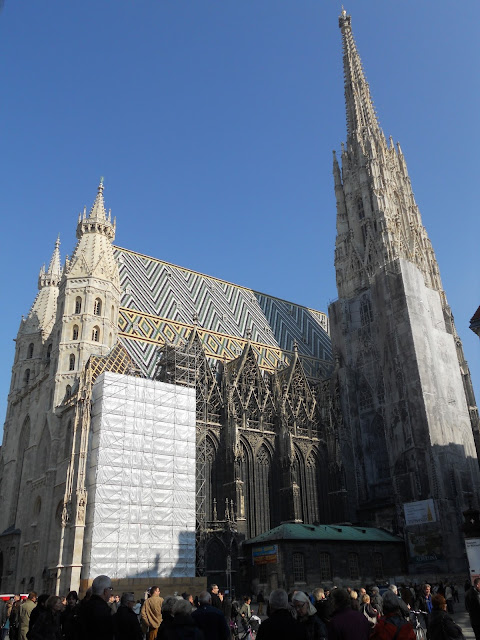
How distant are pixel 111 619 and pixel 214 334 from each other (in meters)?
36.9

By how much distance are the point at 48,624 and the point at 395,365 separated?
34012 mm

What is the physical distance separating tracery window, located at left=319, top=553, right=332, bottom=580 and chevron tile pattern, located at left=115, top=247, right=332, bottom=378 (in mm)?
14529

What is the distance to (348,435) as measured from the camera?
39500 millimetres

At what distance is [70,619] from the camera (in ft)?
22.5

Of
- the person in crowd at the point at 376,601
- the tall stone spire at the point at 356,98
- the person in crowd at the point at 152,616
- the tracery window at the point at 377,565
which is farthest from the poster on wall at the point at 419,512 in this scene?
the tall stone spire at the point at 356,98

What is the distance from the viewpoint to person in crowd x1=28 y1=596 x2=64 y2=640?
6339 millimetres

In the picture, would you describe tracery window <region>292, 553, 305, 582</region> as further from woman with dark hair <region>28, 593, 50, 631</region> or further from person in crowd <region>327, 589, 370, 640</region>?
person in crowd <region>327, 589, 370, 640</region>

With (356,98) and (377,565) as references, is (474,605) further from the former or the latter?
(356,98)

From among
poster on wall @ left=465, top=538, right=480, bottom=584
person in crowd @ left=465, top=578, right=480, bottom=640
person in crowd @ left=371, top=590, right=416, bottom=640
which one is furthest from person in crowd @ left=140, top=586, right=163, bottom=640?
poster on wall @ left=465, top=538, right=480, bottom=584

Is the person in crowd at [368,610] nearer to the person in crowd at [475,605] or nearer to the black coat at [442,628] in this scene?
the person in crowd at [475,605]

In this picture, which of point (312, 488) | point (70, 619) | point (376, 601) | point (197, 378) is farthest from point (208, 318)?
point (70, 619)

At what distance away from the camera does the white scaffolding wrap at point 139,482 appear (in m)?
26.0

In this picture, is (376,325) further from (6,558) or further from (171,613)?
(171,613)

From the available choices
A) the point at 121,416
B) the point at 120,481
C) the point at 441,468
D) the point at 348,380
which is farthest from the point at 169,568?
the point at 348,380
